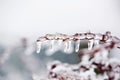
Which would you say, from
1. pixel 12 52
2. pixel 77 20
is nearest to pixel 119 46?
pixel 77 20

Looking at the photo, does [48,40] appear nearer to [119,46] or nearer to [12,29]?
[12,29]

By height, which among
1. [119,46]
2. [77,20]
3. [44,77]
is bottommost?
[44,77]

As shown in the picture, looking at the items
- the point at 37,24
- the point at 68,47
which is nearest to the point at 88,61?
the point at 68,47

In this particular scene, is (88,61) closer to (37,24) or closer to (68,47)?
(68,47)
